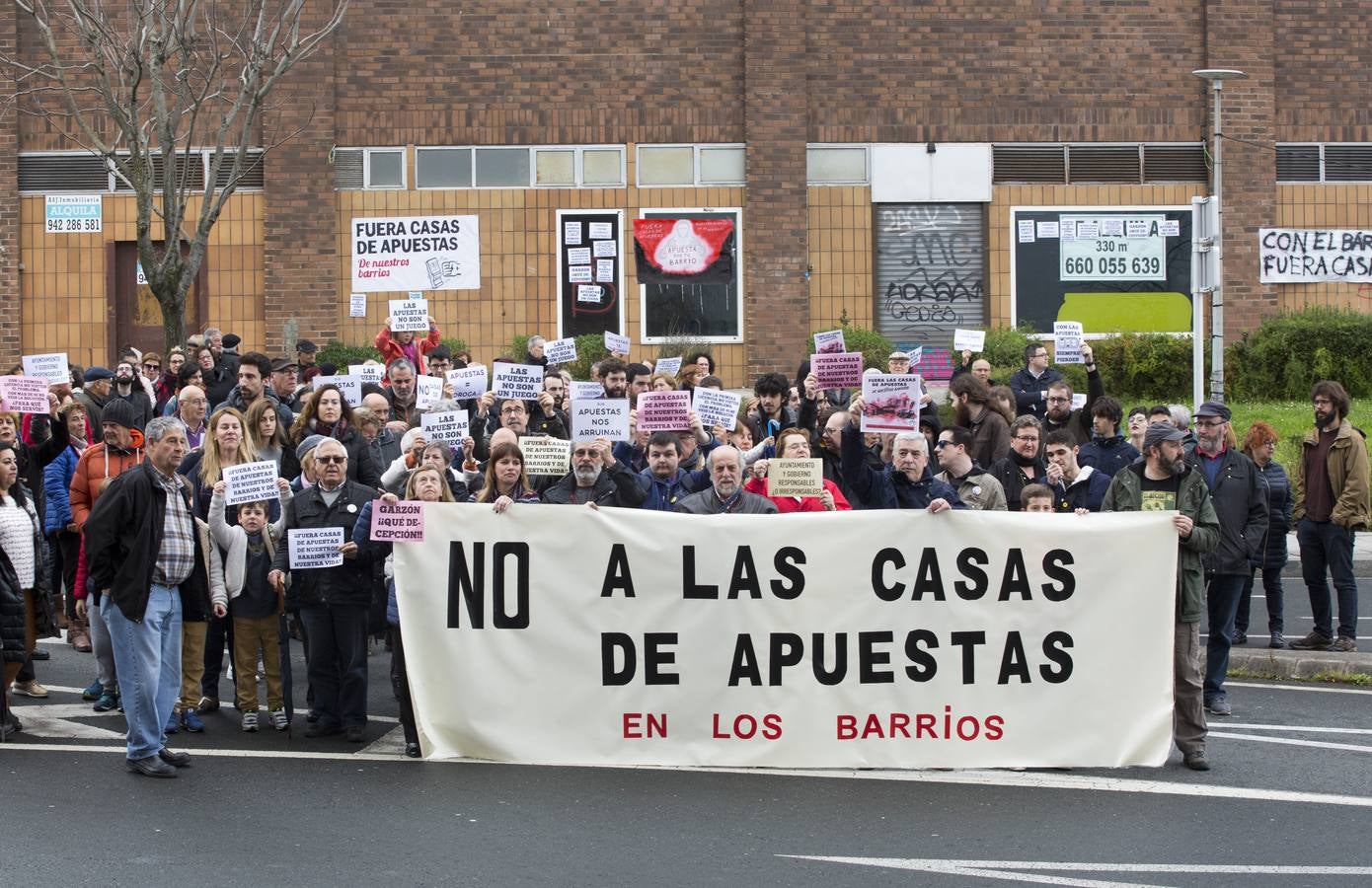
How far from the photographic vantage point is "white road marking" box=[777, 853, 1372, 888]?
7262mm

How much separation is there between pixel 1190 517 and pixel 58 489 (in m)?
7.79

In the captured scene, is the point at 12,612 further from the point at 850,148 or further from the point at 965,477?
the point at 850,148

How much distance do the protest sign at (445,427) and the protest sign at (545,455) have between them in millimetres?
1274

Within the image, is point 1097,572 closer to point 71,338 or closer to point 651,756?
point 651,756

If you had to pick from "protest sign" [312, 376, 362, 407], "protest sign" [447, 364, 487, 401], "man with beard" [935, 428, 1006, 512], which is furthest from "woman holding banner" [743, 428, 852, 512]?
"protest sign" [312, 376, 362, 407]

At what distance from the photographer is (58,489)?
495 inches

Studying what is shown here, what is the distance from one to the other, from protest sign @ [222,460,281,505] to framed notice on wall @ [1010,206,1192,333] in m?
17.8

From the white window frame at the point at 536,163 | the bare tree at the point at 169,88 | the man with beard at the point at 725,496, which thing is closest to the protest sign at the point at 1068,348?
the man with beard at the point at 725,496

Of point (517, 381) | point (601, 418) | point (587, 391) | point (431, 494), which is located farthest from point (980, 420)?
point (431, 494)

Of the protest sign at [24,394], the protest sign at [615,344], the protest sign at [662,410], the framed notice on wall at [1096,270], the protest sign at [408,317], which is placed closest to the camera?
the protest sign at [662,410]

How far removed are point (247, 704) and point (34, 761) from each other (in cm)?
133

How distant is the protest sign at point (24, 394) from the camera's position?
12703mm

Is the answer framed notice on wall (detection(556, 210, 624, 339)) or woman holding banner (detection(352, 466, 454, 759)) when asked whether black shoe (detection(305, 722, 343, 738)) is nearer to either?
woman holding banner (detection(352, 466, 454, 759))

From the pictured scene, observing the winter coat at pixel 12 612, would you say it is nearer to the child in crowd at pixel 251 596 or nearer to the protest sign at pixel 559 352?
the child in crowd at pixel 251 596
